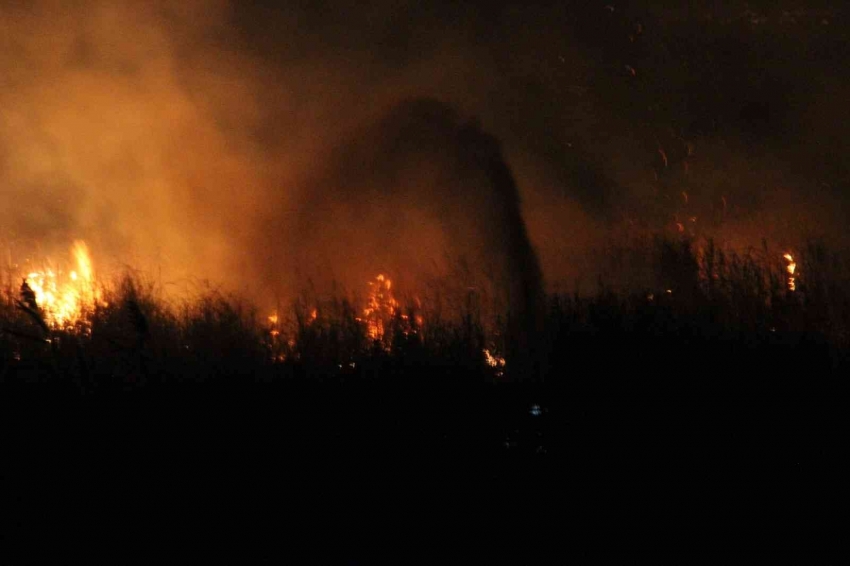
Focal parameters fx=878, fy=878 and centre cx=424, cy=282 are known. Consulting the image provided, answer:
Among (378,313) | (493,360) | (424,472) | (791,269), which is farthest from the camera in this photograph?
(378,313)

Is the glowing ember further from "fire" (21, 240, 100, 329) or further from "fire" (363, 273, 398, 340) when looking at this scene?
"fire" (21, 240, 100, 329)

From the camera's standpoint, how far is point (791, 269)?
33.5ft

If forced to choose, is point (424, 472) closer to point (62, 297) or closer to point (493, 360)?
point (493, 360)

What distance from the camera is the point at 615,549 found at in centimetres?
501

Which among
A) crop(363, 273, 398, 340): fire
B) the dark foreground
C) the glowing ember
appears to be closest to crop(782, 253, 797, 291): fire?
the dark foreground

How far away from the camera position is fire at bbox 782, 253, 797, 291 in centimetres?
967

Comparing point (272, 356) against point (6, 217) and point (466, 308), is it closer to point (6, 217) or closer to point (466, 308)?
point (466, 308)

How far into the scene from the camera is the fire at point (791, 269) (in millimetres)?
9674

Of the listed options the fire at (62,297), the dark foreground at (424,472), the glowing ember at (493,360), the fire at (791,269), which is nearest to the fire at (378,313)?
the glowing ember at (493,360)

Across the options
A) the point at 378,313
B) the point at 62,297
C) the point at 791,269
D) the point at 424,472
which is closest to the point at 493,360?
the point at 378,313

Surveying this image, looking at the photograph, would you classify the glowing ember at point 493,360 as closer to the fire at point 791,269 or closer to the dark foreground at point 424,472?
the dark foreground at point 424,472

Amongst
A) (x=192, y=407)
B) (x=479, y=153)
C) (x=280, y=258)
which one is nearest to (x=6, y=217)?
(x=280, y=258)

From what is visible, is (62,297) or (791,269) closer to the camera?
(791,269)

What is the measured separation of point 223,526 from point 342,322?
466 centimetres
